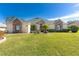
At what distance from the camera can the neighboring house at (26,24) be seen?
14.5 feet

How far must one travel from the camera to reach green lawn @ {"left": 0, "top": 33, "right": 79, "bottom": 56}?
435 centimetres

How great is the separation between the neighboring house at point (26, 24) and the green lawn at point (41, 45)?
0.31 feet

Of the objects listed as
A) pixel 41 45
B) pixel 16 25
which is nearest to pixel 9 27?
→ pixel 16 25

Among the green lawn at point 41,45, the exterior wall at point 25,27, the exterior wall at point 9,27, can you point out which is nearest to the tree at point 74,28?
the green lawn at point 41,45

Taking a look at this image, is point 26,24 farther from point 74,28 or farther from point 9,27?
point 74,28

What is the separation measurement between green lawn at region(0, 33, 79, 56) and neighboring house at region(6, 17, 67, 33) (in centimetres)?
9

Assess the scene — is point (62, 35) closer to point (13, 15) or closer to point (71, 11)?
point (71, 11)

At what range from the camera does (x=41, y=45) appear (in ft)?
14.5

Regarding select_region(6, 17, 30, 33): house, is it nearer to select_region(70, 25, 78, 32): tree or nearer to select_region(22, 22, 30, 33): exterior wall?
select_region(22, 22, 30, 33): exterior wall

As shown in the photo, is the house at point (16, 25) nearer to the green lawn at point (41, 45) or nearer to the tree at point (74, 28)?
the green lawn at point (41, 45)

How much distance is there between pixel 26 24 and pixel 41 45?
0.40m

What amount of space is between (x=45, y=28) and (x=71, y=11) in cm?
48

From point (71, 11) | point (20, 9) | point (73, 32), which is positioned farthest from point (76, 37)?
point (20, 9)

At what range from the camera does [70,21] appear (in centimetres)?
445
